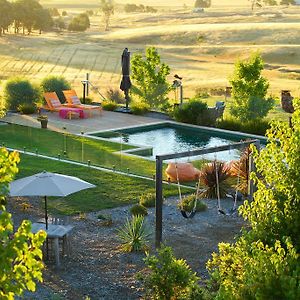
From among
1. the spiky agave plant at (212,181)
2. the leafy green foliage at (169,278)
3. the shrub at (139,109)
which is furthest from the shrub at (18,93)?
the leafy green foliage at (169,278)

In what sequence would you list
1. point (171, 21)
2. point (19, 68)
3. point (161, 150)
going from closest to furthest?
point (161, 150) → point (19, 68) → point (171, 21)

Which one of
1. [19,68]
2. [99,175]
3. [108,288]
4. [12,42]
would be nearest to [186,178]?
[99,175]

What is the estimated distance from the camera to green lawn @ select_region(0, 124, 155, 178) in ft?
75.4

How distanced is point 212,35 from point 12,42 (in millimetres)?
22367

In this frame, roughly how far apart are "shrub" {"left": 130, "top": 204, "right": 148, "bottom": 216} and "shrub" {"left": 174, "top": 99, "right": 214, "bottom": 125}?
41.2 feet

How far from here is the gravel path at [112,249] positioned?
530 inches

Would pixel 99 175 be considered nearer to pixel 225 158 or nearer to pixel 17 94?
pixel 225 158

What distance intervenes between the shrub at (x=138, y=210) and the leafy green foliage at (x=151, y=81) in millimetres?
16990

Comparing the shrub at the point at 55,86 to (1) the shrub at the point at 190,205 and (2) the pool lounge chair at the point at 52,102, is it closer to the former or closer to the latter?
(2) the pool lounge chair at the point at 52,102

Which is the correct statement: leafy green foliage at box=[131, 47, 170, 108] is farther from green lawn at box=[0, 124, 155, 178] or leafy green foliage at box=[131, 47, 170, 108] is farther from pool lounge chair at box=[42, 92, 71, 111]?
green lawn at box=[0, 124, 155, 178]

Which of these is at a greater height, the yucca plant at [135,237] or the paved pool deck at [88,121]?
the yucca plant at [135,237]

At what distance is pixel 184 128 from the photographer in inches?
1200

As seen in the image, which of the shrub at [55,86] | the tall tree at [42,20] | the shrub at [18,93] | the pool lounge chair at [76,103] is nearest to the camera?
the pool lounge chair at [76,103]

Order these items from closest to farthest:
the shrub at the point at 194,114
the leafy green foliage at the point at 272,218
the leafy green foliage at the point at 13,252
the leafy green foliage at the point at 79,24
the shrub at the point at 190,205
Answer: the leafy green foliage at the point at 13,252 < the leafy green foliage at the point at 272,218 < the shrub at the point at 190,205 < the shrub at the point at 194,114 < the leafy green foliage at the point at 79,24
